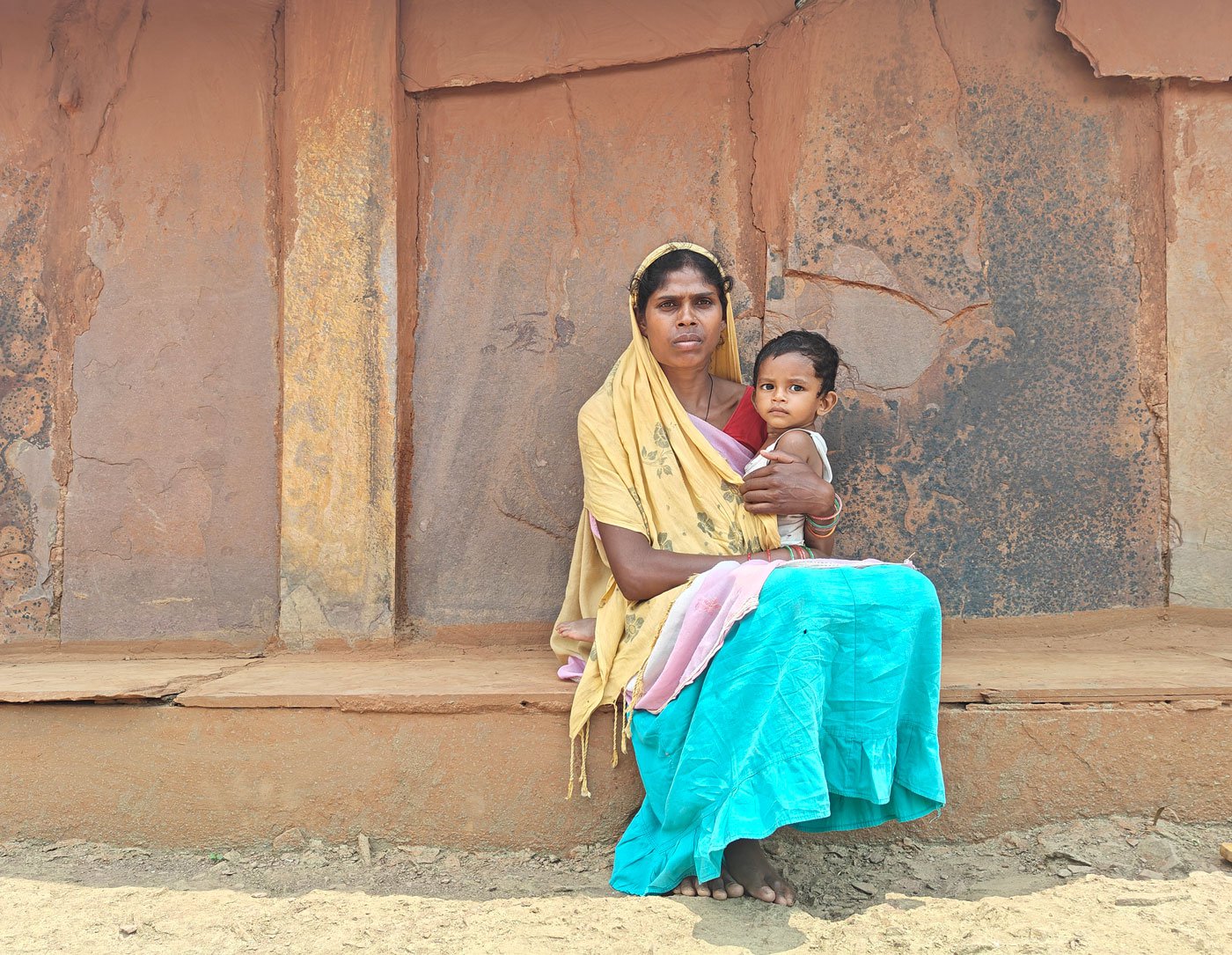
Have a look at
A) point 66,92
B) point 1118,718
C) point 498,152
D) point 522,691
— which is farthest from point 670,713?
point 66,92

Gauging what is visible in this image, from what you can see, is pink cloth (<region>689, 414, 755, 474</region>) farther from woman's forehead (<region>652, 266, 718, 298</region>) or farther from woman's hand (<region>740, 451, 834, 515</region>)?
woman's forehead (<region>652, 266, 718, 298</region>)

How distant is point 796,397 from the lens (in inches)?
112

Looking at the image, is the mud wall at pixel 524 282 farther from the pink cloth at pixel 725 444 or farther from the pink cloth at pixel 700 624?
the pink cloth at pixel 700 624

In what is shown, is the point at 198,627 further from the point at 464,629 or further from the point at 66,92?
the point at 66,92

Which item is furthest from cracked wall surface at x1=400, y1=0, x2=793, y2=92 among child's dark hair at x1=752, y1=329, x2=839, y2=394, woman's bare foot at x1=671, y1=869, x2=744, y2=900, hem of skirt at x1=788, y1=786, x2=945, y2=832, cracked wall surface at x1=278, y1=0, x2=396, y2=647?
woman's bare foot at x1=671, y1=869, x2=744, y2=900

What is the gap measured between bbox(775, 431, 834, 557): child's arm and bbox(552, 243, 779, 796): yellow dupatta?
14 cm

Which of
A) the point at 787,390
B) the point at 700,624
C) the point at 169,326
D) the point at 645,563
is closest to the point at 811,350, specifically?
the point at 787,390

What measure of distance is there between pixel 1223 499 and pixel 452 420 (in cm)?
258

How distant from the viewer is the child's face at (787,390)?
2.82 metres

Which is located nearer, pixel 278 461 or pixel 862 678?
pixel 862 678

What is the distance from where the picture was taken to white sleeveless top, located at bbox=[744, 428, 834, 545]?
2889mm

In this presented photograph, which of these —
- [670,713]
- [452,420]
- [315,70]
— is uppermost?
[315,70]

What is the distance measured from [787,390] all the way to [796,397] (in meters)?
0.03

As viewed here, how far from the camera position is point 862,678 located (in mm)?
2363
